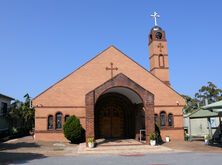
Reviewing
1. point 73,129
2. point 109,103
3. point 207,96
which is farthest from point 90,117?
point 207,96

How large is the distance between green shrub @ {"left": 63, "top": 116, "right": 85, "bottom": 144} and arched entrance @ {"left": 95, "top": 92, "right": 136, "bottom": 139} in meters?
3.23

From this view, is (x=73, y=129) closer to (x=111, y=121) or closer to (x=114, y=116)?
(x=111, y=121)

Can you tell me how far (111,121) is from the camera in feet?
94.4

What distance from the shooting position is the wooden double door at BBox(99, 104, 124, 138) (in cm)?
2850

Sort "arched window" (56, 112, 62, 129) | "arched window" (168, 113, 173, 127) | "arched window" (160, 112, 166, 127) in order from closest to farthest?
"arched window" (56, 112, 62, 129), "arched window" (160, 112, 166, 127), "arched window" (168, 113, 173, 127)

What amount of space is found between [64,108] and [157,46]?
13.0m

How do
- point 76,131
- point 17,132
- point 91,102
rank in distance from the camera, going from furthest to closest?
point 17,132, point 76,131, point 91,102

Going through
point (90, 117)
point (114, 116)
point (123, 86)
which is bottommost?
point (90, 117)

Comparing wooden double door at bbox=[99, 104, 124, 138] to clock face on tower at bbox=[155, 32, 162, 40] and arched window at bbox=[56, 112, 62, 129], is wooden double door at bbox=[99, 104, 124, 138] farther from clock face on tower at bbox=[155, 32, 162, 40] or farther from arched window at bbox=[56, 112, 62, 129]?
clock face on tower at bbox=[155, 32, 162, 40]

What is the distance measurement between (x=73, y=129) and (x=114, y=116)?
5666mm

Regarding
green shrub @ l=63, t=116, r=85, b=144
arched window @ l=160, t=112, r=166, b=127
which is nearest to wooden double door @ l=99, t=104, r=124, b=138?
green shrub @ l=63, t=116, r=85, b=144

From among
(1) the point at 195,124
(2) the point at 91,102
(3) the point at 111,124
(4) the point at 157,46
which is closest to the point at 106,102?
(3) the point at 111,124

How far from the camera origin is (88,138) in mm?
21125

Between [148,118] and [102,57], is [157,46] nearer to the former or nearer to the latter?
[102,57]
